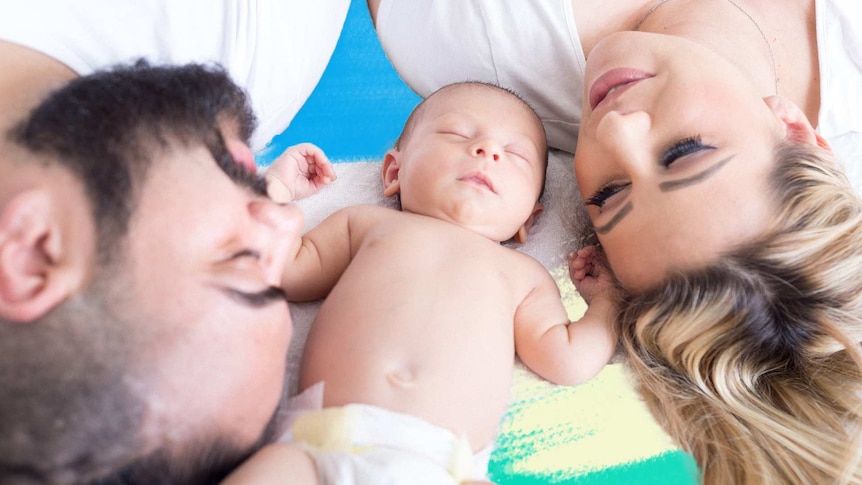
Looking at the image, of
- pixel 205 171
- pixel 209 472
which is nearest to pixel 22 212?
pixel 205 171

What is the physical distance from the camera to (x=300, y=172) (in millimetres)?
1243

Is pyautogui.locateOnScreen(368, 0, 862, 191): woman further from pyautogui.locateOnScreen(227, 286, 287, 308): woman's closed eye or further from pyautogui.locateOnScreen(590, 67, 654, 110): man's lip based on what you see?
pyautogui.locateOnScreen(227, 286, 287, 308): woman's closed eye

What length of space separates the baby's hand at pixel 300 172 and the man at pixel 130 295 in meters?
0.42

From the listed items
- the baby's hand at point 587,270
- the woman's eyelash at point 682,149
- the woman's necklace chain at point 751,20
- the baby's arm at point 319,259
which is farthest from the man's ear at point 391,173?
the woman's necklace chain at point 751,20

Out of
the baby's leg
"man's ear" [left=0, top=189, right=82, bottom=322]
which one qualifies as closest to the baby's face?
the baby's leg

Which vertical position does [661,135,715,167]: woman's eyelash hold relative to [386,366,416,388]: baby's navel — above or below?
above

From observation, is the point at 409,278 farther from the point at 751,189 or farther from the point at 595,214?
the point at 751,189

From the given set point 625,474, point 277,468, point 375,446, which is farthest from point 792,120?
point 277,468

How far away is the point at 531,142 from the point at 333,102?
594 millimetres

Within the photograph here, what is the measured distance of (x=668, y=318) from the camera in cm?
103

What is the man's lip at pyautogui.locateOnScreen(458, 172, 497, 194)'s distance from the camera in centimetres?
111

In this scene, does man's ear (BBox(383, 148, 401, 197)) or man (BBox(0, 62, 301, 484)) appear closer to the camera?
man (BBox(0, 62, 301, 484))

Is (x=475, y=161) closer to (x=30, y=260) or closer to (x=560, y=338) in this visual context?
(x=560, y=338)

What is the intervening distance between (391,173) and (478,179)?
215 mm
